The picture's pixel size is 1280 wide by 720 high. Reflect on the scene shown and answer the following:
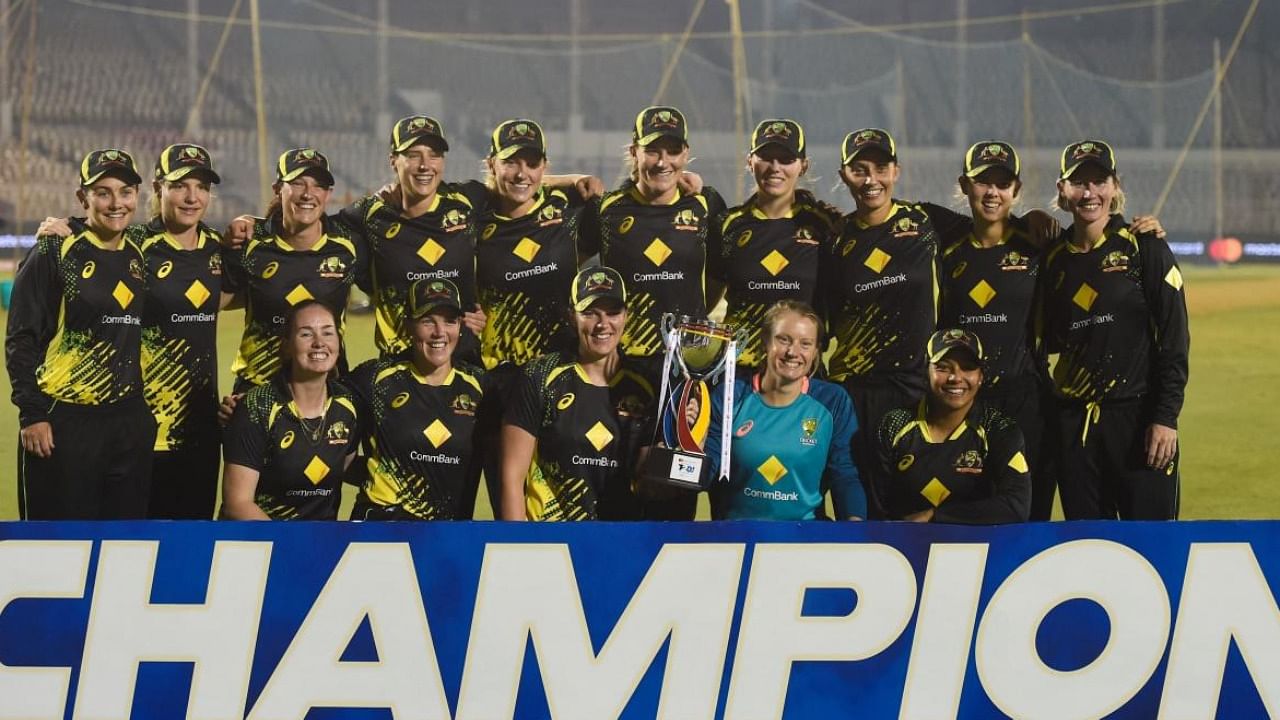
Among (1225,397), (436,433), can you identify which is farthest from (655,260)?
(1225,397)

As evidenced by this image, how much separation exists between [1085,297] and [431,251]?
221 cm

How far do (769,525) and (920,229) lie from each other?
1.75 meters

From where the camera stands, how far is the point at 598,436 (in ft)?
14.3

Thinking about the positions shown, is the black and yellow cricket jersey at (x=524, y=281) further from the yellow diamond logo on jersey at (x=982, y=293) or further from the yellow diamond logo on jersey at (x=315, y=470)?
the yellow diamond logo on jersey at (x=982, y=293)

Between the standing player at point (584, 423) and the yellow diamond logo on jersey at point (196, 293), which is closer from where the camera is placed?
the standing player at point (584, 423)

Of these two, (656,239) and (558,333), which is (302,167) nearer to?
(558,333)

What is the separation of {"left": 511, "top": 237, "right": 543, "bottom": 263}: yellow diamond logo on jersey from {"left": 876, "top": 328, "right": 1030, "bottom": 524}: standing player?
4.73 ft

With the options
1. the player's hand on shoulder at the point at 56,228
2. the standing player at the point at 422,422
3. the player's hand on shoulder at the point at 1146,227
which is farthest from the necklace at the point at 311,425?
the player's hand on shoulder at the point at 1146,227

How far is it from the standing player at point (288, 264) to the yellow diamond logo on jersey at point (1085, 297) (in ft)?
8.02

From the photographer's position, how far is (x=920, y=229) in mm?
4887

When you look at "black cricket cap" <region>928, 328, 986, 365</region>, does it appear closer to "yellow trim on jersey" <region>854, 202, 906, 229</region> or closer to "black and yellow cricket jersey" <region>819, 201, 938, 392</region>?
"black and yellow cricket jersey" <region>819, 201, 938, 392</region>

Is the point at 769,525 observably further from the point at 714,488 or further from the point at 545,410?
the point at 545,410

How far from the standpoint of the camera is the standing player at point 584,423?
14.2 ft

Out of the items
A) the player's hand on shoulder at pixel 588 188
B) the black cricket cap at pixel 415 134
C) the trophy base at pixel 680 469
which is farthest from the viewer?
the player's hand on shoulder at pixel 588 188
